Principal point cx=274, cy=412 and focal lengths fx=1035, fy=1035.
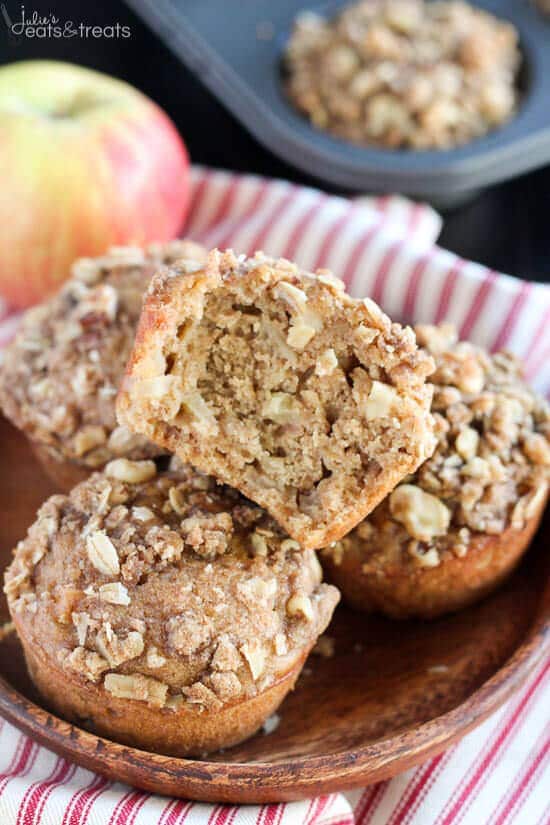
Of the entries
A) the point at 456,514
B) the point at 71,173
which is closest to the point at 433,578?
the point at 456,514

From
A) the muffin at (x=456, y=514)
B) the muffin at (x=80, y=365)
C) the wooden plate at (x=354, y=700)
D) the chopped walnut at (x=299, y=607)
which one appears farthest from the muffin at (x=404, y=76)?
the chopped walnut at (x=299, y=607)

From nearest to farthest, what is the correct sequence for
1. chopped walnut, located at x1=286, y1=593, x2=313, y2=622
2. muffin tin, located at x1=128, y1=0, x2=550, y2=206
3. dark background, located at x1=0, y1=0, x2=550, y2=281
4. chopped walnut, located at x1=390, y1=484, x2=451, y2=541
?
chopped walnut, located at x1=286, y1=593, x2=313, y2=622 → chopped walnut, located at x1=390, y1=484, x2=451, y2=541 → muffin tin, located at x1=128, y1=0, x2=550, y2=206 → dark background, located at x1=0, y1=0, x2=550, y2=281

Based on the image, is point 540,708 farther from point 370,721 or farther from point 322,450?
point 322,450

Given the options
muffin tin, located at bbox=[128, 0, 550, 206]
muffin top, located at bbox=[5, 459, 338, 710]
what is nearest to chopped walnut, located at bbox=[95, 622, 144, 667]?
muffin top, located at bbox=[5, 459, 338, 710]

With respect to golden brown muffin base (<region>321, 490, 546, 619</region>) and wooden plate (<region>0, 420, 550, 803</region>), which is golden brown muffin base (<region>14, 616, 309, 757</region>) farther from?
golden brown muffin base (<region>321, 490, 546, 619</region>)

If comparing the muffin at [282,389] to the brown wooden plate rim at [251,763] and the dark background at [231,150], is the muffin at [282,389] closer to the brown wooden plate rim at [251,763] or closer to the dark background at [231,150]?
the brown wooden plate rim at [251,763]

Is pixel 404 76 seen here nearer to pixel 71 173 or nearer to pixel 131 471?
pixel 71 173
